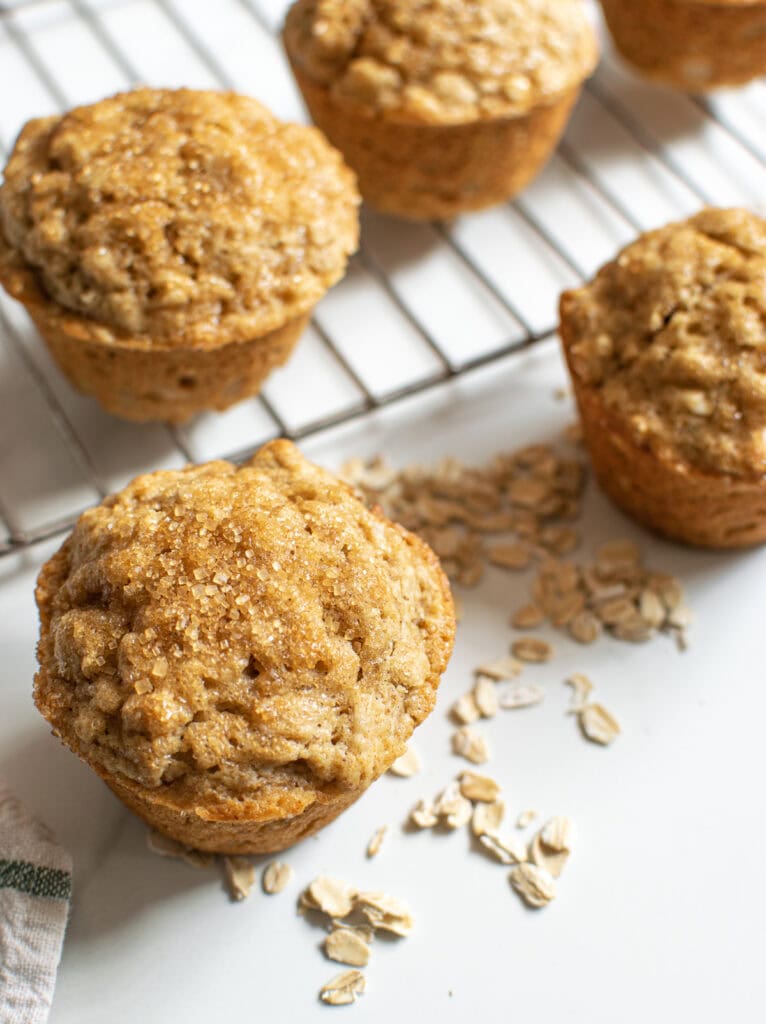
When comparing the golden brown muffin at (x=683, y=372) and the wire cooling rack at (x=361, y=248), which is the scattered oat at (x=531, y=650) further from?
the wire cooling rack at (x=361, y=248)

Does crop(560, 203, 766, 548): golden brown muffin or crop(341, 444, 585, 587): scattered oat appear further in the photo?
crop(341, 444, 585, 587): scattered oat

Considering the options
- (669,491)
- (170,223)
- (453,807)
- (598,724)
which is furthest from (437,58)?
(453,807)

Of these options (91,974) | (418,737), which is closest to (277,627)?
(418,737)

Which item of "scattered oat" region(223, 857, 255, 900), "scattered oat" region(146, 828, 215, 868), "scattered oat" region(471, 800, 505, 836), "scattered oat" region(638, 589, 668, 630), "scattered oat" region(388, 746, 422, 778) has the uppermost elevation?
"scattered oat" region(146, 828, 215, 868)

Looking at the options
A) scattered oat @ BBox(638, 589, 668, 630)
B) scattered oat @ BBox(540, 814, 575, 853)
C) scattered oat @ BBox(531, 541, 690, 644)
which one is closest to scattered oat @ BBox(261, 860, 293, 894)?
scattered oat @ BBox(540, 814, 575, 853)

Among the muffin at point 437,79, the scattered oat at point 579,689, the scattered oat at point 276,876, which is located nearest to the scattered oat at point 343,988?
the scattered oat at point 276,876

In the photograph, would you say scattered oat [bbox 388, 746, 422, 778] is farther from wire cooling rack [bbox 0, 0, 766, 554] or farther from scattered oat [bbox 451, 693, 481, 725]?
wire cooling rack [bbox 0, 0, 766, 554]
